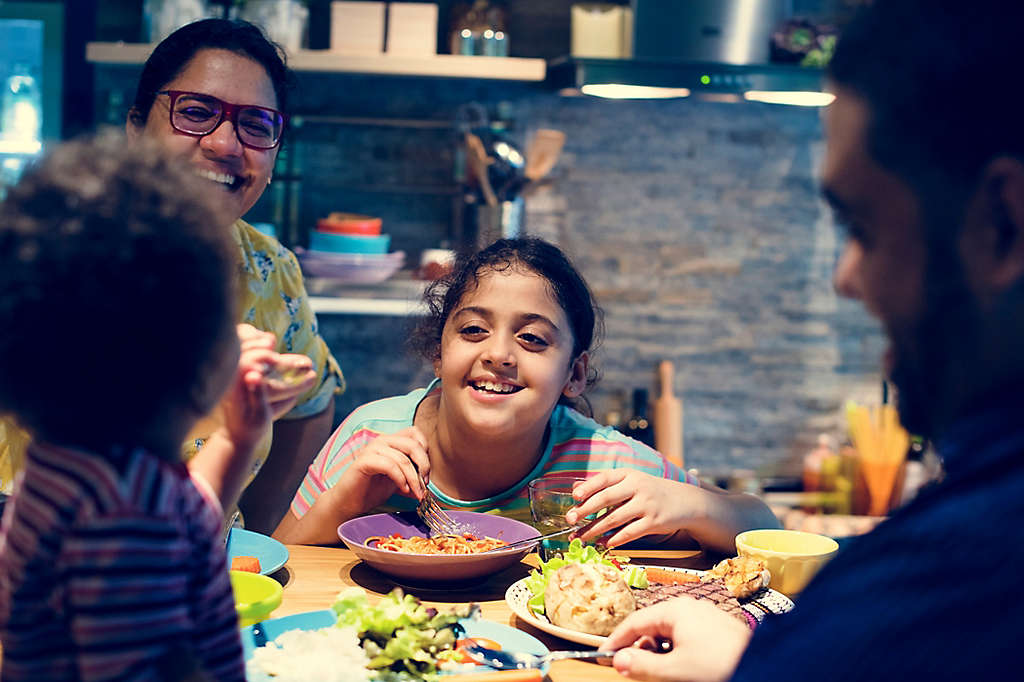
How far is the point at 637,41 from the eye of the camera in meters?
3.36

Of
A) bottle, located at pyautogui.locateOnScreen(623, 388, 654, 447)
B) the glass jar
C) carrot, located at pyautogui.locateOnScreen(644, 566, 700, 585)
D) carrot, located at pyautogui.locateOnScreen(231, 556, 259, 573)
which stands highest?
the glass jar

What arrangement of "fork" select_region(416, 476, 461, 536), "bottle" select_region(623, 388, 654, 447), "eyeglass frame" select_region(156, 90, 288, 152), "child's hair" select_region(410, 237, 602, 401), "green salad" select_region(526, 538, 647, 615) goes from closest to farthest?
"green salad" select_region(526, 538, 647, 615) < "fork" select_region(416, 476, 461, 536) < "eyeglass frame" select_region(156, 90, 288, 152) < "child's hair" select_region(410, 237, 602, 401) < "bottle" select_region(623, 388, 654, 447)

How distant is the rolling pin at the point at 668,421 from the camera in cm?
369

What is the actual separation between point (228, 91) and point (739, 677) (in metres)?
1.45

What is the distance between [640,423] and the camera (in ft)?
12.3

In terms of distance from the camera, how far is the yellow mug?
141 centimetres

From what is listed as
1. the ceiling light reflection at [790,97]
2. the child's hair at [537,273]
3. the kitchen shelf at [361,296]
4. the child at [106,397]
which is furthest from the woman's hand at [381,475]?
the ceiling light reflection at [790,97]

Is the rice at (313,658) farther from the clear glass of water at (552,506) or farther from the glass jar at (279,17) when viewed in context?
the glass jar at (279,17)

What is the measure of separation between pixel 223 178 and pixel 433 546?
80cm

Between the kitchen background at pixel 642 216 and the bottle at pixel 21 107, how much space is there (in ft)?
0.50

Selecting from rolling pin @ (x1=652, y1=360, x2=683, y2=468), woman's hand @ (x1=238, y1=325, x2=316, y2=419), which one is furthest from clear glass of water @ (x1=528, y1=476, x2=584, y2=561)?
rolling pin @ (x1=652, y1=360, x2=683, y2=468)

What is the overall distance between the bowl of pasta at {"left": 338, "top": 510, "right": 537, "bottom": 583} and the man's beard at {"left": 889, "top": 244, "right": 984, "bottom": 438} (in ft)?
2.62

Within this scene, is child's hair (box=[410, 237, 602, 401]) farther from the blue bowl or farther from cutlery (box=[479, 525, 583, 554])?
the blue bowl

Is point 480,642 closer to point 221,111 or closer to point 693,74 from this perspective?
point 221,111
